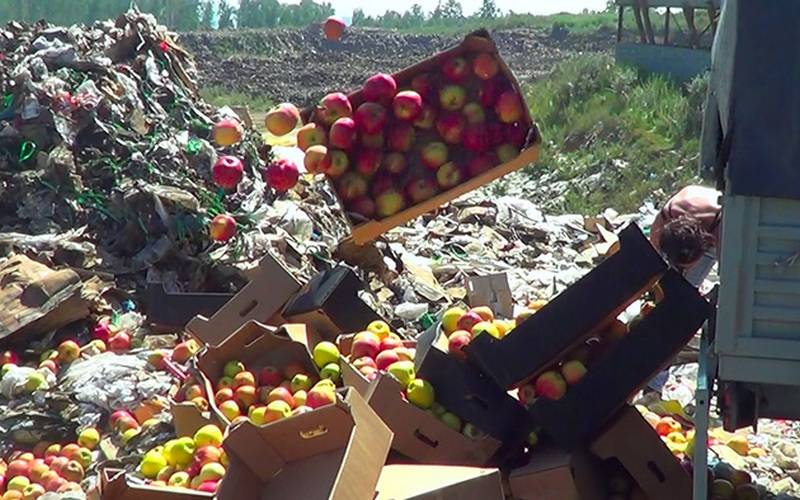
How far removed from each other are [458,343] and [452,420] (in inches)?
15.5

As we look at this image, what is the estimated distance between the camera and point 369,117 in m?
6.05

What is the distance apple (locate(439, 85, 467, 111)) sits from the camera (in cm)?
616

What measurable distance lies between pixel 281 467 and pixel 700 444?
138 cm

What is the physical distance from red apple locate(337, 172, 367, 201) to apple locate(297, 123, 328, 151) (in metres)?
0.25

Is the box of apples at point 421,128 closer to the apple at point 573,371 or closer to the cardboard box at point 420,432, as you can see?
the apple at point 573,371

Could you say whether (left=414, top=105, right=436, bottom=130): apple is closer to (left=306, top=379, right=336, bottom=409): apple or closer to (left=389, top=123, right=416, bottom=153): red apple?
(left=389, top=123, right=416, bottom=153): red apple

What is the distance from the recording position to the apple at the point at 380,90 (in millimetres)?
6098

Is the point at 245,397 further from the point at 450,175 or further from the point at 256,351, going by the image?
the point at 450,175

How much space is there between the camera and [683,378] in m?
5.84

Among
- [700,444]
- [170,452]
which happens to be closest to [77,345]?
[170,452]

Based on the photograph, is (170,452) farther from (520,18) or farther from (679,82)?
(520,18)

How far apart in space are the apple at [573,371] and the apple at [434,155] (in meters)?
2.06

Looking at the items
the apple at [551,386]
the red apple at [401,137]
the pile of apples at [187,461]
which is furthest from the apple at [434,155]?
the pile of apples at [187,461]

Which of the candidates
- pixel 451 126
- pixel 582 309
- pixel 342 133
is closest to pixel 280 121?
pixel 342 133
